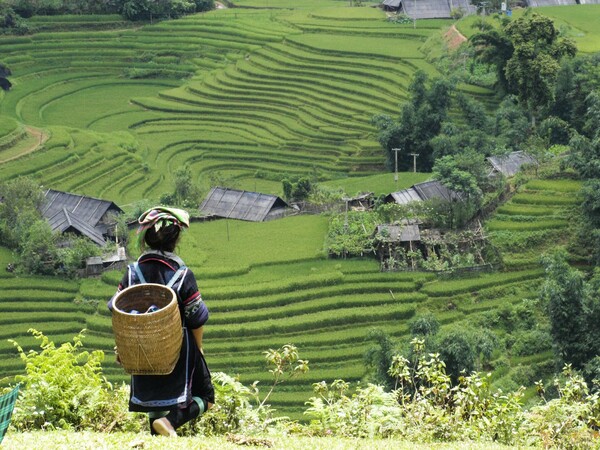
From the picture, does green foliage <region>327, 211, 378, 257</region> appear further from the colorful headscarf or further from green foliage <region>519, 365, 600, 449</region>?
the colorful headscarf

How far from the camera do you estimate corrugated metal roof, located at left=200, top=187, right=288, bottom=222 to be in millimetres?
29125

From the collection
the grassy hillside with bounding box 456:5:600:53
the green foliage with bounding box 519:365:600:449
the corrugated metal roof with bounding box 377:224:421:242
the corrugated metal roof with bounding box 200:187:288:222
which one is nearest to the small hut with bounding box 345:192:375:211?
the corrugated metal roof with bounding box 200:187:288:222

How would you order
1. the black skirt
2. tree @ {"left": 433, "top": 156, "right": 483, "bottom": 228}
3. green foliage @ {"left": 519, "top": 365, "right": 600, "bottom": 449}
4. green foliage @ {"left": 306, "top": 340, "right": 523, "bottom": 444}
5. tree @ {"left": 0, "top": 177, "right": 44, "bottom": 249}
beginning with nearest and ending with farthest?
the black skirt → green foliage @ {"left": 519, "top": 365, "right": 600, "bottom": 449} → green foliage @ {"left": 306, "top": 340, "right": 523, "bottom": 444} → tree @ {"left": 433, "top": 156, "right": 483, "bottom": 228} → tree @ {"left": 0, "top": 177, "right": 44, "bottom": 249}

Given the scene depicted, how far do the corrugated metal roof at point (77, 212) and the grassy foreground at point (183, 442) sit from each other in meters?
20.9

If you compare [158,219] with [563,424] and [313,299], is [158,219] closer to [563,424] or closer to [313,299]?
[563,424]

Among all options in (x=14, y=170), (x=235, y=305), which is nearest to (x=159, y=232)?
(x=235, y=305)

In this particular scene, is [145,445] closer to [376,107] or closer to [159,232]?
[159,232]

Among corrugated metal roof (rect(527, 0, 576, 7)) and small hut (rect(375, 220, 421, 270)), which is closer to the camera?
small hut (rect(375, 220, 421, 270))

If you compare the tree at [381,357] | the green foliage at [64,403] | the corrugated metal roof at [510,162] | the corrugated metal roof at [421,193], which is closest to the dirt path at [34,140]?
the corrugated metal roof at [421,193]

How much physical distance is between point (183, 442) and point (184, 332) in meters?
0.68

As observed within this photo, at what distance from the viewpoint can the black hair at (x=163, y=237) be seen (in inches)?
255

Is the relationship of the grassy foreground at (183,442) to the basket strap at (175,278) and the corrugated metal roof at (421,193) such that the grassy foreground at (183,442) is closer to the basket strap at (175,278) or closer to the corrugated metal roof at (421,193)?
the basket strap at (175,278)

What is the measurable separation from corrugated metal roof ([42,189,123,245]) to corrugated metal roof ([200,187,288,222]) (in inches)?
103

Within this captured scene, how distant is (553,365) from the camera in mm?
20297
